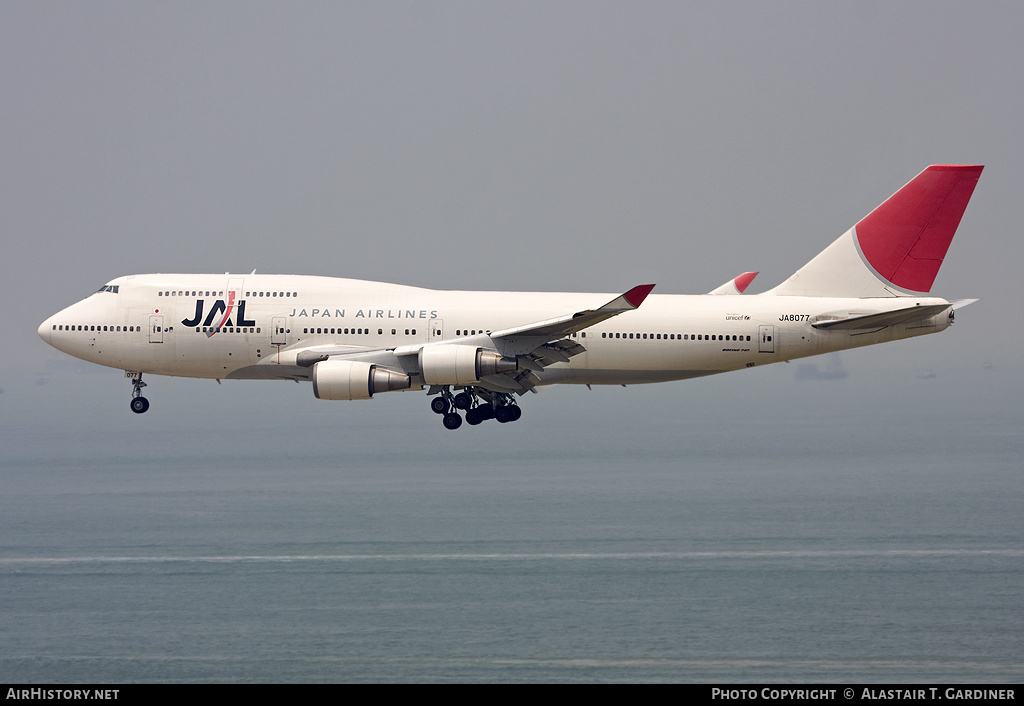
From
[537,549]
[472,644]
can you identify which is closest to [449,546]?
[537,549]

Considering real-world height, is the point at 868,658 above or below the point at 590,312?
below

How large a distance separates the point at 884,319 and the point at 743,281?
7.89 m

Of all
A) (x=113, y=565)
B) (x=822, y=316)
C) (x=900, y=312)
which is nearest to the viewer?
(x=900, y=312)

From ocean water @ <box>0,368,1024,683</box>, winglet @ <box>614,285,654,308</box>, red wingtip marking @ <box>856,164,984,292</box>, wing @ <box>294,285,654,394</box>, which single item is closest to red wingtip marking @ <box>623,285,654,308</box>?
winglet @ <box>614,285,654,308</box>

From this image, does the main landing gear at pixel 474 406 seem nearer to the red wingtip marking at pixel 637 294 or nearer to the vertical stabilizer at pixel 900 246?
the red wingtip marking at pixel 637 294

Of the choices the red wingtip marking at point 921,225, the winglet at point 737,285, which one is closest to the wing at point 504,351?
the winglet at point 737,285

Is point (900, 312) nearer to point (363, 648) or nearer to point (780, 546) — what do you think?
point (363, 648)

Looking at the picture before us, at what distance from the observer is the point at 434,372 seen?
3803 centimetres

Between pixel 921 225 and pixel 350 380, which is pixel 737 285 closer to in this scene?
pixel 921 225

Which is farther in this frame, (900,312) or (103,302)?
(103,302)

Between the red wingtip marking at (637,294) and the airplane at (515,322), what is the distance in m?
4.49

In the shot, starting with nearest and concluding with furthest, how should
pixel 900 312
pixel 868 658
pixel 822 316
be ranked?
pixel 900 312 → pixel 822 316 → pixel 868 658

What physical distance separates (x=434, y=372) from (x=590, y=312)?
6.42 metres

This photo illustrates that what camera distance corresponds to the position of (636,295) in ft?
114
